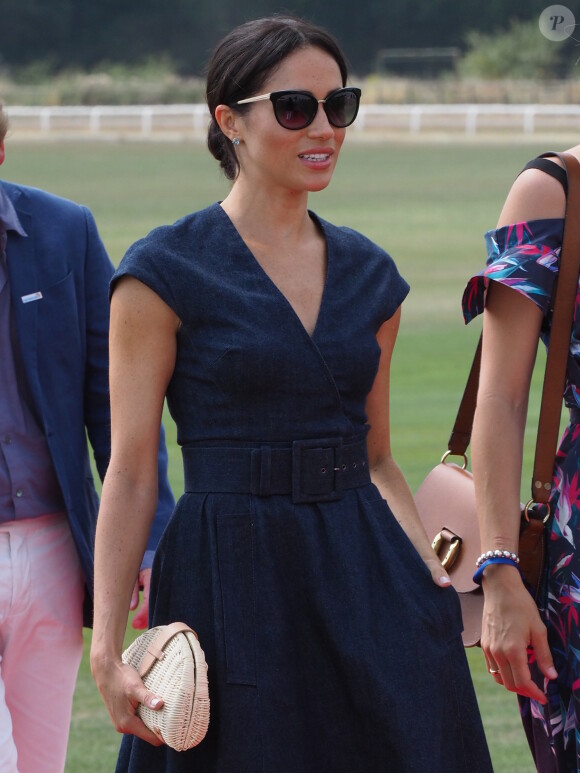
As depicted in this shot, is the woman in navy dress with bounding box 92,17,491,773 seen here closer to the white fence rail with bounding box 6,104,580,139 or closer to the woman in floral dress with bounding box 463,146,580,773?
the woman in floral dress with bounding box 463,146,580,773

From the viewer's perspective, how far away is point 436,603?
2.87 metres

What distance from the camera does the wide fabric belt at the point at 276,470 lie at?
2770 mm

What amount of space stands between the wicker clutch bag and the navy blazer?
2.70 feet

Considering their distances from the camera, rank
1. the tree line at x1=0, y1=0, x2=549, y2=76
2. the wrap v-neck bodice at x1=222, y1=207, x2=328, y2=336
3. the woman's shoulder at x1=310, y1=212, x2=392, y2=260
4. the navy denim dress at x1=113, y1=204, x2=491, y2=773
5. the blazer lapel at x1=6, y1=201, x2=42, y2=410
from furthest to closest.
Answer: the tree line at x1=0, y1=0, x2=549, y2=76 < the blazer lapel at x1=6, y1=201, x2=42, y2=410 < the woman's shoulder at x1=310, y1=212, x2=392, y2=260 < the wrap v-neck bodice at x1=222, y1=207, x2=328, y2=336 < the navy denim dress at x1=113, y1=204, x2=491, y2=773

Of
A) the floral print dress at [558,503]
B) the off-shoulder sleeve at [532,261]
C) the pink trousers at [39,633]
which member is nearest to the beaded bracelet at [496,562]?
the floral print dress at [558,503]

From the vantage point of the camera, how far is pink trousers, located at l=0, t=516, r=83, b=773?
3.41m

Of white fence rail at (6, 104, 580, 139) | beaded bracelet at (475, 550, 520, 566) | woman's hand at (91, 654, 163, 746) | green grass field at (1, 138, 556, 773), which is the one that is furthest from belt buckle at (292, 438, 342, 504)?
white fence rail at (6, 104, 580, 139)

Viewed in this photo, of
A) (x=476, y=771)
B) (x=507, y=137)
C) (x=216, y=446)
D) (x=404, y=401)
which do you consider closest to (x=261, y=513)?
(x=216, y=446)

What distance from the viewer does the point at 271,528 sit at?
2.76 m

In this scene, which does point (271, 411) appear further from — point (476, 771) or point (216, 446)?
point (476, 771)

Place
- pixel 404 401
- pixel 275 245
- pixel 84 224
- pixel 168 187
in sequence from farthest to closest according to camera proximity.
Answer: pixel 168 187
pixel 404 401
pixel 84 224
pixel 275 245

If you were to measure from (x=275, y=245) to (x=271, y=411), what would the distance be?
35 cm

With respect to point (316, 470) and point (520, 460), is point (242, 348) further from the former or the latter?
point (520, 460)

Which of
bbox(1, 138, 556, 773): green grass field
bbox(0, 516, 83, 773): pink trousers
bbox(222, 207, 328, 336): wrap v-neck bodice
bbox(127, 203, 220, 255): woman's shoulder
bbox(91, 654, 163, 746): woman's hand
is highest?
bbox(127, 203, 220, 255): woman's shoulder
